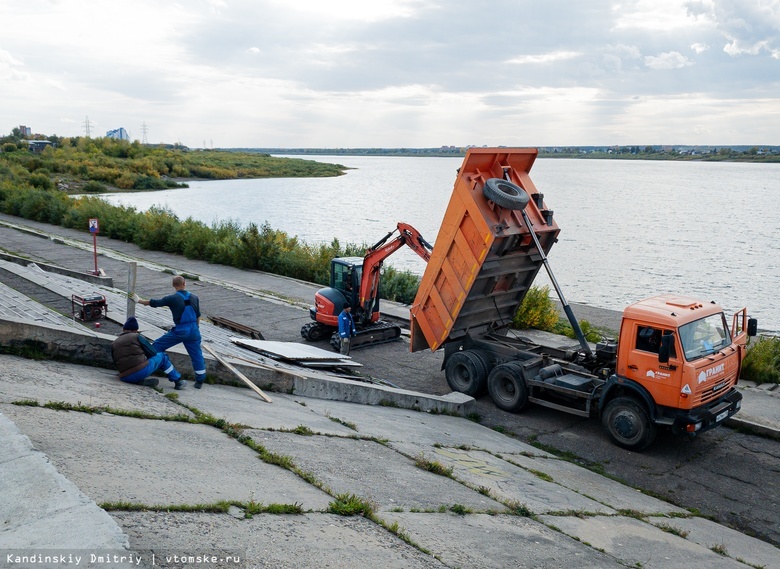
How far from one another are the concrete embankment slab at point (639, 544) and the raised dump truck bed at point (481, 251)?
17.4 ft

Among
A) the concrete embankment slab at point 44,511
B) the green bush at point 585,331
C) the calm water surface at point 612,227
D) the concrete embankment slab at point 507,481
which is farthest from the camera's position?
the calm water surface at point 612,227

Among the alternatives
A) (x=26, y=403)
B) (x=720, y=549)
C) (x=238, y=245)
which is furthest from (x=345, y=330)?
(x=238, y=245)

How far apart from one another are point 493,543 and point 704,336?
5.98 metres

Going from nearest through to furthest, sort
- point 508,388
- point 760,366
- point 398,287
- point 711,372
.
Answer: point 711,372
point 508,388
point 760,366
point 398,287

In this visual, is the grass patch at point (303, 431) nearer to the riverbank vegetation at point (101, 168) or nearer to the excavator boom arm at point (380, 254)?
the excavator boom arm at point (380, 254)

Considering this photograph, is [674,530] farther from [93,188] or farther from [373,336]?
[93,188]

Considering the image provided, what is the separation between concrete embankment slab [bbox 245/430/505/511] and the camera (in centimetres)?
614

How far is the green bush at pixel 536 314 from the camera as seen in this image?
1798cm

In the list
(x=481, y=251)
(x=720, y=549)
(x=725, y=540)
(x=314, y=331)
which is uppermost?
(x=481, y=251)

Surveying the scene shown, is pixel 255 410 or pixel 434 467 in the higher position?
pixel 255 410

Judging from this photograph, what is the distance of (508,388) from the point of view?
11875 mm

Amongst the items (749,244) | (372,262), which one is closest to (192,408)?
(372,262)

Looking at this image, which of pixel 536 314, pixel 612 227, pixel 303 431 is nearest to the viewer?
pixel 303 431

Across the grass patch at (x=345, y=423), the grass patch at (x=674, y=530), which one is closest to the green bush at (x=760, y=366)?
the grass patch at (x=674, y=530)
